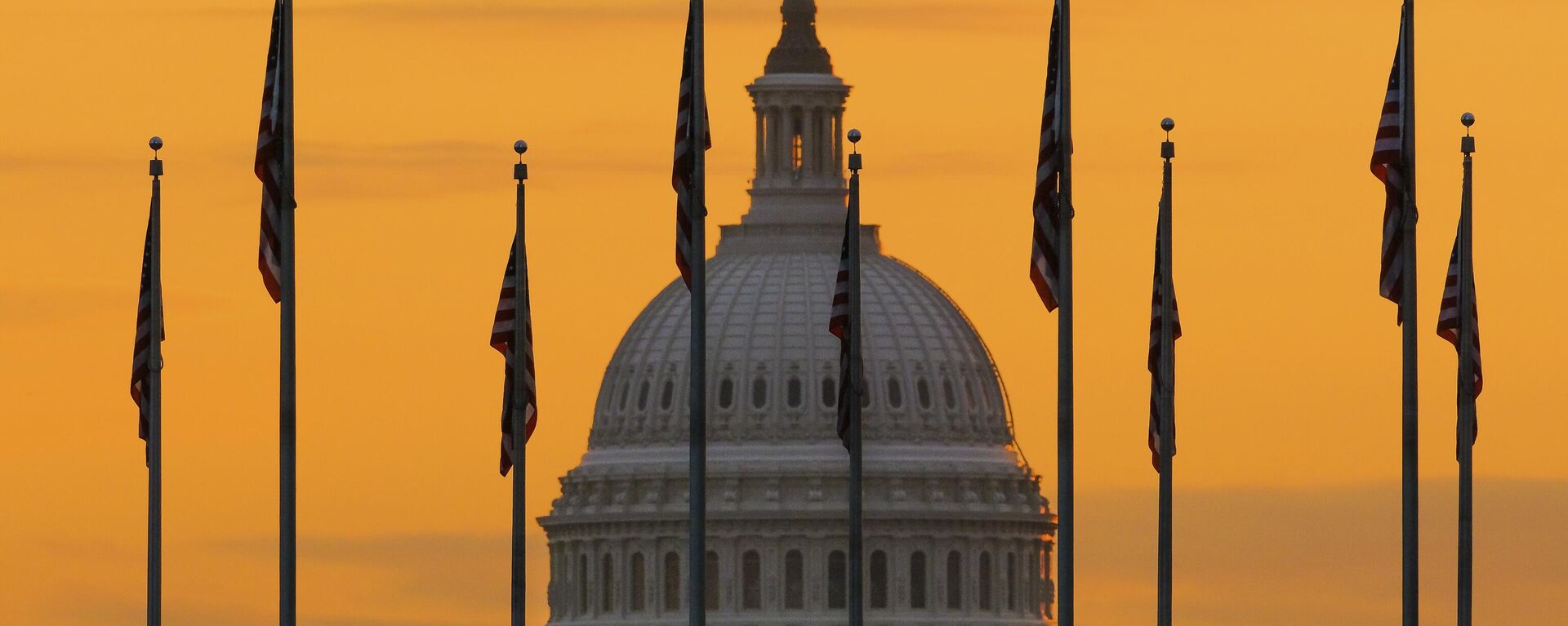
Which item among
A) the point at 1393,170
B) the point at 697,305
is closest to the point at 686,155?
the point at 697,305

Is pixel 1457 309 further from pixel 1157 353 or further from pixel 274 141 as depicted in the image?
pixel 274 141

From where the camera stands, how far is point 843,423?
153m

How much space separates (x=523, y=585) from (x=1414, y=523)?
23462 millimetres

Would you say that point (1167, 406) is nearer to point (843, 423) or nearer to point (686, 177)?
point (843, 423)

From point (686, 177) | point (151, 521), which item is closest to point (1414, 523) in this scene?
point (686, 177)

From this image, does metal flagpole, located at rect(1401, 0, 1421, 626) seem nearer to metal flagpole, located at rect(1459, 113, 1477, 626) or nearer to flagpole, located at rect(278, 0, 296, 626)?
metal flagpole, located at rect(1459, 113, 1477, 626)

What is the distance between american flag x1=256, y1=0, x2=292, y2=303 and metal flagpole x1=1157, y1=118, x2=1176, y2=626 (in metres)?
19.8

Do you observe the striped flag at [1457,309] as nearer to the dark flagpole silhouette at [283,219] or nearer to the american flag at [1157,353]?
the american flag at [1157,353]

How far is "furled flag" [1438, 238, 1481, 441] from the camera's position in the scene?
148250 mm

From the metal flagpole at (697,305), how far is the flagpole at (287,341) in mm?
7195

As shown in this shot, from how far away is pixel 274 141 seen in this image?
14075cm

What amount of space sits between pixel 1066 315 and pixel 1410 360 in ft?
20.4

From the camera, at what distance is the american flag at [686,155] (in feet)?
466

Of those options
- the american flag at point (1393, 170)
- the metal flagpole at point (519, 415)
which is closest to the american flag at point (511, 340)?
the metal flagpole at point (519, 415)
